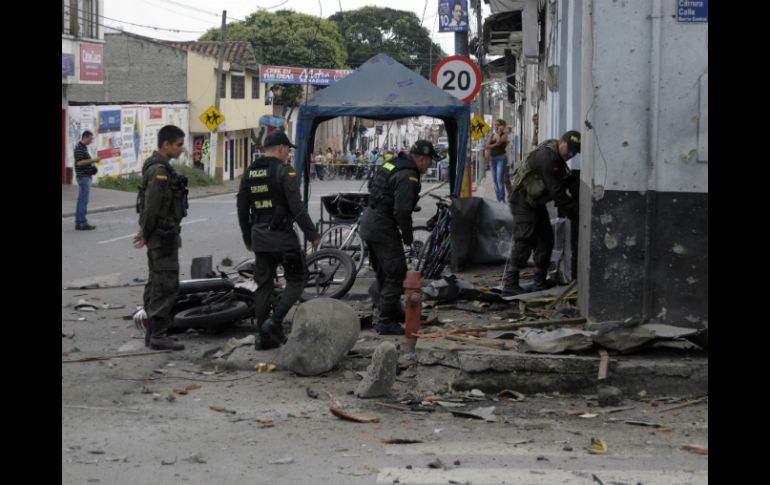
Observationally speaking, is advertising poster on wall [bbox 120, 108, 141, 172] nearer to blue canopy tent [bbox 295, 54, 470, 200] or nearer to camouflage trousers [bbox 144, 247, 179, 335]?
blue canopy tent [bbox 295, 54, 470, 200]

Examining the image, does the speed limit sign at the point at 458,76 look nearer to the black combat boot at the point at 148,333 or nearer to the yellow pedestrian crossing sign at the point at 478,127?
the black combat boot at the point at 148,333

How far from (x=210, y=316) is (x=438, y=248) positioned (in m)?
4.19

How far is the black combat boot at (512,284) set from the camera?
32.8 ft

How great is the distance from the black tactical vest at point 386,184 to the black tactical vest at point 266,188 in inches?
38.0

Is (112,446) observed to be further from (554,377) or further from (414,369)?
(554,377)

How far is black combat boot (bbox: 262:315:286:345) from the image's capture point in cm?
829

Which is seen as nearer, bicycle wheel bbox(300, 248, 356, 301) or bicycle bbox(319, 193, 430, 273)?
bicycle wheel bbox(300, 248, 356, 301)

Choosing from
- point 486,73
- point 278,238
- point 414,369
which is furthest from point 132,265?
point 486,73

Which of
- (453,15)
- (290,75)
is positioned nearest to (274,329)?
(453,15)

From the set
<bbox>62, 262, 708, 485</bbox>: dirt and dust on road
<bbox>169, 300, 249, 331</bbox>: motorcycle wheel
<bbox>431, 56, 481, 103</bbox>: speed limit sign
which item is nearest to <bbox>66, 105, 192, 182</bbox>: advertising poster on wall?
<bbox>431, 56, 481, 103</bbox>: speed limit sign

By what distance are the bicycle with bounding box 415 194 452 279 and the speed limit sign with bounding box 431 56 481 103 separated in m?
2.46

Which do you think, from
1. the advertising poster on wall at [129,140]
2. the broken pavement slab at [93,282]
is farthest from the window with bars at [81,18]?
the broken pavement slab at [93,282]
